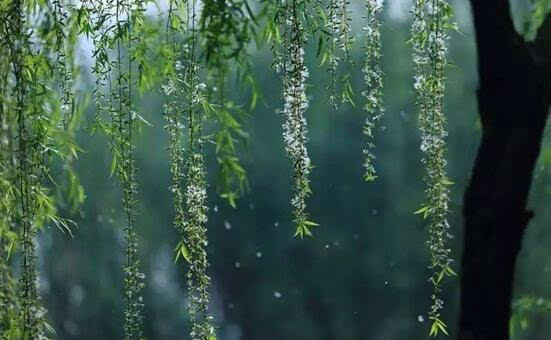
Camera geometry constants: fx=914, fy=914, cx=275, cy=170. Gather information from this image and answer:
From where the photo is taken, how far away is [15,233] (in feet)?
5.57

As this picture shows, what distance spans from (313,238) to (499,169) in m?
1.40

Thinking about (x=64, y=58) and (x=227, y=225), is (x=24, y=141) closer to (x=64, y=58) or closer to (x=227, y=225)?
(x=64, y=58)

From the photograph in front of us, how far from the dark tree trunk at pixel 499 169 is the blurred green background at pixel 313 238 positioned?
37.5 inches

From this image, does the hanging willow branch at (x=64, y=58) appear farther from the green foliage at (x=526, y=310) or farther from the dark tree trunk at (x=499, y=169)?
the green foliage at (x=526, y=310)

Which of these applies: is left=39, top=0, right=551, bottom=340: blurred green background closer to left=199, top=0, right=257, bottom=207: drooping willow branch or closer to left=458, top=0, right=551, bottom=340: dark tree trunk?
left=458, top=0, right=551, bottom=340: dark tree trunk

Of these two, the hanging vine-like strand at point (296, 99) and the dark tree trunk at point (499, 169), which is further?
the dark tree trunk at point (499, 169)

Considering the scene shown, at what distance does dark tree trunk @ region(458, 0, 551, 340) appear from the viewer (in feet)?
6.53

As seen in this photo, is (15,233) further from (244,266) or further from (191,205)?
(244,266)

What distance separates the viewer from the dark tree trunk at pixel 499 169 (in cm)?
199

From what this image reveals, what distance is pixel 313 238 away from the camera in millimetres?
3367

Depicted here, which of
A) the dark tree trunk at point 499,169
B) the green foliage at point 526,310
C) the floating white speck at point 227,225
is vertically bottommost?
the green foliage at point 526,310

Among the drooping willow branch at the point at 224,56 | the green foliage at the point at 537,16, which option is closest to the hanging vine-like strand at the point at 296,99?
the drooping willow branch at the point at 224,56

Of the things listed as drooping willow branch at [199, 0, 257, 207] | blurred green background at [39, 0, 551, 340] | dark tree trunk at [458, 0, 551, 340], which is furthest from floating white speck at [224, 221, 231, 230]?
drooping willow branch at [199, 0, 257, 207]

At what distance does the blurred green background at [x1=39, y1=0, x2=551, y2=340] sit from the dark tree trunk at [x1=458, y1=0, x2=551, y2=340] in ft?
3.12
